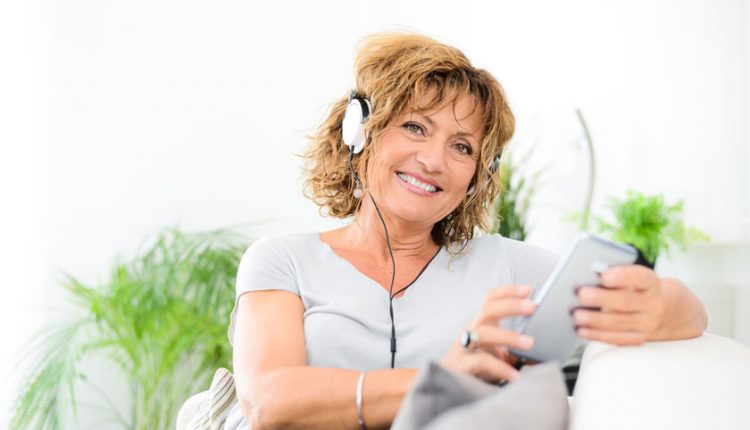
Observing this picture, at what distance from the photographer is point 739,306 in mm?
2561

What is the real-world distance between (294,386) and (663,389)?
0.50 meters

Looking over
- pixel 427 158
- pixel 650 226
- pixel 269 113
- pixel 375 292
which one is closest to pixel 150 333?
pixel 269 113

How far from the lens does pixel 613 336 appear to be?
93cm

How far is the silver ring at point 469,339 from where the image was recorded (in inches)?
37.1

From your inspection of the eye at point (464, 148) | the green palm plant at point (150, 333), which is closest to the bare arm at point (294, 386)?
the eye at point (464, 148)

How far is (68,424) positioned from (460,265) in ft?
6.21

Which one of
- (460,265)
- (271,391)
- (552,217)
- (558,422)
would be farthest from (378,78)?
(552,217)

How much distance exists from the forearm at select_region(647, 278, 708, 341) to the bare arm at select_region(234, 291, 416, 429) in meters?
0.34

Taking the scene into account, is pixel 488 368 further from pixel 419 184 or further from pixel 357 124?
pixel 357 124

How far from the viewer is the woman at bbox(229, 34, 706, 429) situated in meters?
1.12

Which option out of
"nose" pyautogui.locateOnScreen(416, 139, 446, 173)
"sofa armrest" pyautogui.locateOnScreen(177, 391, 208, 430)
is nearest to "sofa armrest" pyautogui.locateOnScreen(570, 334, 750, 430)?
"nose" pyautogui.locateOnScreen(416, 139, 446, 173)

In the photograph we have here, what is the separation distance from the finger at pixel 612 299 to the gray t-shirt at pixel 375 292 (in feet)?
1.30

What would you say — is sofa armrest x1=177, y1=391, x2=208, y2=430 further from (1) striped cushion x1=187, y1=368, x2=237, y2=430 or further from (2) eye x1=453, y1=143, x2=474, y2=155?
(2) eye x1=453, y1=143, x2=474, y2=155

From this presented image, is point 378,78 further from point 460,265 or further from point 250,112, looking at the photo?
point 250,112
